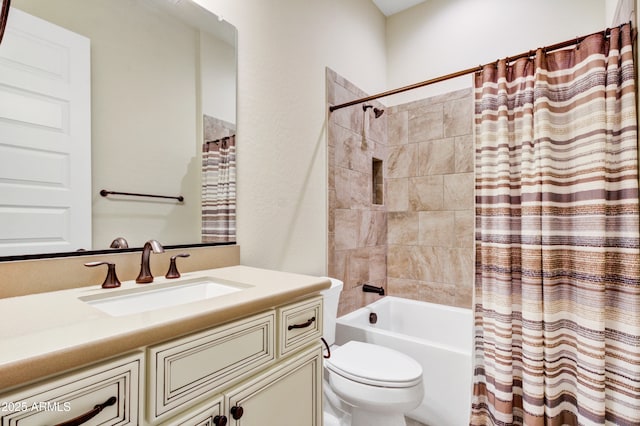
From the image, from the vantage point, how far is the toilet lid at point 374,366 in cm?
135

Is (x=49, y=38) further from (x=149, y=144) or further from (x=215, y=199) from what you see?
(x=215, y=199)

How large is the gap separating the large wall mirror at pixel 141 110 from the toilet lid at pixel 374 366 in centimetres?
88

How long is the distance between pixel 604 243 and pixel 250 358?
1426mm

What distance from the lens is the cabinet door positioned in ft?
2.62

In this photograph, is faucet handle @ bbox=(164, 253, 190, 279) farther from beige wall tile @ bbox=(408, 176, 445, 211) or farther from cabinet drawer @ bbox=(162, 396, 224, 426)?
beige wall tile @ bbox=(408, 176, 445, 211)

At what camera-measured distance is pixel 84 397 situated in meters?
0.54

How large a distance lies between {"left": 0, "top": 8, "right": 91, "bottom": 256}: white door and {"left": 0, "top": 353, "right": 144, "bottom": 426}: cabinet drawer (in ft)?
2.00

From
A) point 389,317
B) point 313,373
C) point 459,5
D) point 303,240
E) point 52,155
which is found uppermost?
point 459,5

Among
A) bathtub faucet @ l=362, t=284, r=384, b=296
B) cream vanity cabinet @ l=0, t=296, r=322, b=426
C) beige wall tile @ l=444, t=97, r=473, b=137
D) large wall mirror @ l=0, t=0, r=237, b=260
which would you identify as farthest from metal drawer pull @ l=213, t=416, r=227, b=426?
beige wall tile @ l=444, t=97, r=473, b=137

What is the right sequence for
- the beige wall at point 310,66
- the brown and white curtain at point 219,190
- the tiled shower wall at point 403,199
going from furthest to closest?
the tiled shower wall at point 403,199 < the beige wall at point 310,66 < the brown and white curtain at point 219,190

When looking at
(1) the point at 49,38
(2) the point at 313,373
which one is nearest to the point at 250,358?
(2) the point at 313,373

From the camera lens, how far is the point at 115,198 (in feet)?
3.61

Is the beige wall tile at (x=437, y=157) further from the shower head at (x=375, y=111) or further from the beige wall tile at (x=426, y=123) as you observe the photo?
the shower head at (x=375, y=111)

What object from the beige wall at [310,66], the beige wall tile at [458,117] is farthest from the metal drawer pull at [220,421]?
the beige wall tile at [458,117]
